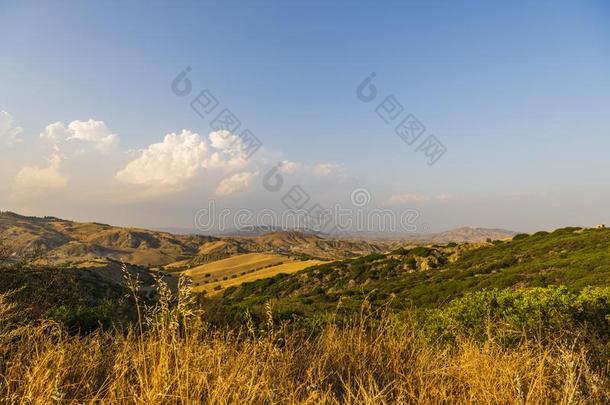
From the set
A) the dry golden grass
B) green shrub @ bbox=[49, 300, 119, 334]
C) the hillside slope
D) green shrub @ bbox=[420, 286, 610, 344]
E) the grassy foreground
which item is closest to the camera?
the grassy foreground

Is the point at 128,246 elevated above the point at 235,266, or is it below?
above

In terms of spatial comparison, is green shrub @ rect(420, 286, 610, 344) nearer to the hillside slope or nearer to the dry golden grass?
the hillside slope

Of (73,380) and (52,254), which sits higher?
(52,254)

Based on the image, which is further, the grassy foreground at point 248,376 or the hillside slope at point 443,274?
the hillside slope at point 443,274

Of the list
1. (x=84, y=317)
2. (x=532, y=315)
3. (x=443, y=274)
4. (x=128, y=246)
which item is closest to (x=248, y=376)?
(x=532, y=315)

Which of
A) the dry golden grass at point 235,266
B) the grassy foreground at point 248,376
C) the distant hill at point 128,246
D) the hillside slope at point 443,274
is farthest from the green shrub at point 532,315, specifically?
the distant hill at point 128,246

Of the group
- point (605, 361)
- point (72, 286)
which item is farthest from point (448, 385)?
point (72, 286)

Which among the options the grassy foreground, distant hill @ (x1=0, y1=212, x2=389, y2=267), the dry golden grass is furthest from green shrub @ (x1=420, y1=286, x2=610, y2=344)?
distant hill @ (x1=0, y1=212, x2=389, y2=267)

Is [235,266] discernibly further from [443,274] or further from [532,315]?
[532,315]

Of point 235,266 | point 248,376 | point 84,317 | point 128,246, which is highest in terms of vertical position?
point 248,376

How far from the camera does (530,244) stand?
142 feet

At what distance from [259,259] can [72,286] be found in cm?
8469

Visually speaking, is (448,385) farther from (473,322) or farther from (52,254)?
(52,254)

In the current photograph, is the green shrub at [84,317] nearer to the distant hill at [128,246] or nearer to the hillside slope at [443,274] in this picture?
the hillside slope at [443,274]
